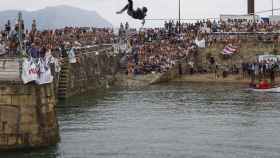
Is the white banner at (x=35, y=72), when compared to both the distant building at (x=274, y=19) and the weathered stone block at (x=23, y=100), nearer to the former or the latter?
the weathered stone block at (x=23, y=100)

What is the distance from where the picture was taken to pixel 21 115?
→ 31.3 meters

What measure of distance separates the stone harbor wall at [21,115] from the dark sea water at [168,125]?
0.62 metres

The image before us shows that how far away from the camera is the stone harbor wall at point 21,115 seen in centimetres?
3114

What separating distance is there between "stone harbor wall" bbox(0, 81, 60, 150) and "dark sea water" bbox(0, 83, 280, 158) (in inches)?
24.6

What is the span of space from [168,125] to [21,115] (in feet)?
39.9

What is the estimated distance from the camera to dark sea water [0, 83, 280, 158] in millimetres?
32219

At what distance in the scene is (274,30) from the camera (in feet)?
261

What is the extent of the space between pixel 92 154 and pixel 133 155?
1.82 meters

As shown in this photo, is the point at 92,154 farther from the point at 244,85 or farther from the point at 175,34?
the point at 175,34

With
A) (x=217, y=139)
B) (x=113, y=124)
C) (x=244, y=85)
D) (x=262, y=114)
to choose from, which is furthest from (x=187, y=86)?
(x=217, y=139)

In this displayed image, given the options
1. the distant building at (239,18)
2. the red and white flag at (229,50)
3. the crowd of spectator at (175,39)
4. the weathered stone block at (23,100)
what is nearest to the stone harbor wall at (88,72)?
the crowd of spectator at (175,39)

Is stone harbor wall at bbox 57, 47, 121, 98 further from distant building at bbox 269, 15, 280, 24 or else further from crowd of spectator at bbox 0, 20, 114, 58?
distant building at bbox 269, 15, 280, 24

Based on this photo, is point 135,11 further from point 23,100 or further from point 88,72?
point 88,72

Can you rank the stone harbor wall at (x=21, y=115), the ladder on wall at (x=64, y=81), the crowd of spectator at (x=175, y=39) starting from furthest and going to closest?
the crowd of spectator at (x=175, y=39), the ladder on wall at (x=64, y=81), the stone harbor wall at (x=21, y=115)
